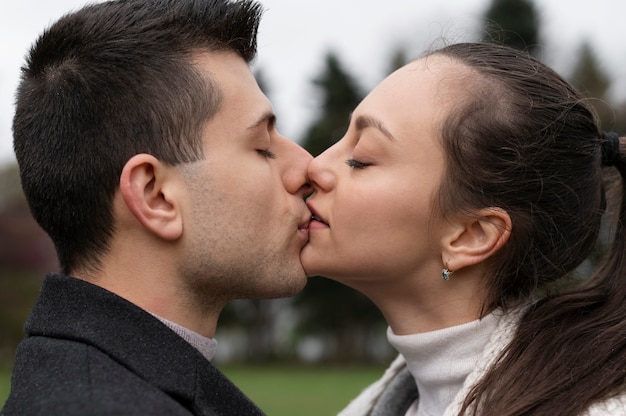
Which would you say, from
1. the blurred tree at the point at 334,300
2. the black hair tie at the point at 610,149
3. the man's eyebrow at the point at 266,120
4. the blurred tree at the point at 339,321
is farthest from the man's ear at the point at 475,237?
the blurred tree at the point at 339,321

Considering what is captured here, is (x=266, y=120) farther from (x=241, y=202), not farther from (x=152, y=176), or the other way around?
(x=152, y=176)

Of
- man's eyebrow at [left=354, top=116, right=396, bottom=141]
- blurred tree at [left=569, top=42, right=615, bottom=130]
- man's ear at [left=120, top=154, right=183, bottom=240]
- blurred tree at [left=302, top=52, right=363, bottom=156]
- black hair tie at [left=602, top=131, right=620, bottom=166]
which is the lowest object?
blurred tree at [left=569, top=42, right=615, bottom=130]

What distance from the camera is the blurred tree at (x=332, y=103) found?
26672 mm

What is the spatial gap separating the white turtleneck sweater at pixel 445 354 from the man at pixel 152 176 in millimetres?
663

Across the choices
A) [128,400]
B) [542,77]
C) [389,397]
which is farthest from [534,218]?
[128,400]

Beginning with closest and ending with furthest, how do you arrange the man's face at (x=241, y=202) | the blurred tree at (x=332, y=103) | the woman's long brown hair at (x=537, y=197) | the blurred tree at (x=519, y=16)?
1. the man's face at (x=241, y=202)
2. the woman's long brown hair at (x=537, y=197)
3. the blurred tree at (x=332, y=103)
4. the blurred tree at (x=519, y=16)

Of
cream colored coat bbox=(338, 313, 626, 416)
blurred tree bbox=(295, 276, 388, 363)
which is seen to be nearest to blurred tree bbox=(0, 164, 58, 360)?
blurred tree bbox=(295, 276, 388, 363)

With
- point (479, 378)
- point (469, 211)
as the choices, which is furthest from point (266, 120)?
point (479, 378)

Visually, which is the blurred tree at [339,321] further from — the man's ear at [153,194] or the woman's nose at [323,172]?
the man's ear at [153,194]

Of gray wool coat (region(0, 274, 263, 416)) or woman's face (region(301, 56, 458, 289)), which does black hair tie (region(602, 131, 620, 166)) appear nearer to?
woman's face (region(301, 56, 458, 289))

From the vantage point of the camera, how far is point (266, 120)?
141 inches

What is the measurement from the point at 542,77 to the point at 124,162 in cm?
173

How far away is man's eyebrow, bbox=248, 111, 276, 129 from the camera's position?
11.5 ft

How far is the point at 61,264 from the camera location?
133 inches
